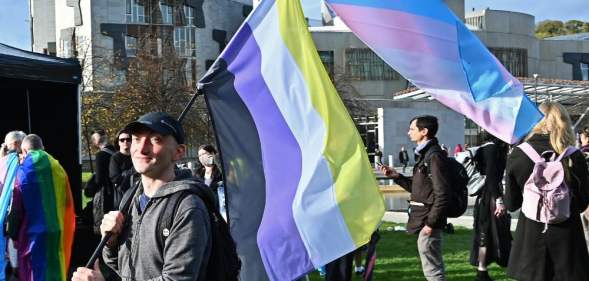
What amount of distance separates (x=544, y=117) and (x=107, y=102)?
34.1 metres

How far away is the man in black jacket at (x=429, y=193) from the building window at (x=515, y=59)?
71.9m

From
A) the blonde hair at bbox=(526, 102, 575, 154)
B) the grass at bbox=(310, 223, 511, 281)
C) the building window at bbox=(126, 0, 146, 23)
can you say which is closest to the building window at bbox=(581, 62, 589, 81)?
the building window at bbox=(126, 0, 146, 23)

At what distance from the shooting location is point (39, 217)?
7602 mm

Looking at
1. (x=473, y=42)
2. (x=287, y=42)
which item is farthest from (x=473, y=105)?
(x=287, y=42)

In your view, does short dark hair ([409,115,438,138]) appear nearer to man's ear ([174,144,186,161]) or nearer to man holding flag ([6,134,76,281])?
man holding flag ([6,134,76,281])

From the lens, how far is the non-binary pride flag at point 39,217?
24.8ft

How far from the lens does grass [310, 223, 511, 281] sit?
31.7 feet

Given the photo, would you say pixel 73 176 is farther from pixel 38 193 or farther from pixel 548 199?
pixel 548 199

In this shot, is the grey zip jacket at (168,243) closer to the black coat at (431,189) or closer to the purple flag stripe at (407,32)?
the purple flag stripe at (407,32)

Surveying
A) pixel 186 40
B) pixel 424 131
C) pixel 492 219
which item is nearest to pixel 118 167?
pixel 424 131

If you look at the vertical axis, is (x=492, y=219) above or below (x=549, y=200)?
below

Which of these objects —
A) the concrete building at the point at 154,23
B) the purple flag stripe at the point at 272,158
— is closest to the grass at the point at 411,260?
the purple flag stripe at the point at 272,158

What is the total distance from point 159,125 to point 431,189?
4.21 meters

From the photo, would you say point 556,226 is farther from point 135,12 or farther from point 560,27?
point 560,27
